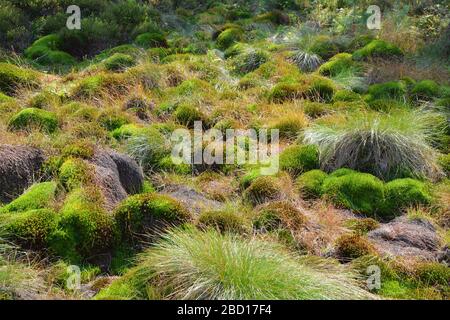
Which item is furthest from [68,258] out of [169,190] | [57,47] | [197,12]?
[197,12]

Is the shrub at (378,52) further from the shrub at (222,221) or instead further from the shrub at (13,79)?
the shrub at (222,221)

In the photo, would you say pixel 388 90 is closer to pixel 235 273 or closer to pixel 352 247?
pixel 352 247

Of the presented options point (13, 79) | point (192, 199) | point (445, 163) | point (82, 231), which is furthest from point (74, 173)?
point (445, 163)

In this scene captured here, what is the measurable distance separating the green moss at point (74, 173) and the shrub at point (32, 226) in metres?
0.67

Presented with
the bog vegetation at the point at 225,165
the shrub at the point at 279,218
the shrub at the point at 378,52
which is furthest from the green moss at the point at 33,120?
the shrub at the point at 378,52

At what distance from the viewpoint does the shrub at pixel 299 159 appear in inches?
302

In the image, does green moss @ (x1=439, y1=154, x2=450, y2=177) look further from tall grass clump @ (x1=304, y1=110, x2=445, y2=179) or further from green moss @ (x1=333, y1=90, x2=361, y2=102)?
green moss @ (x1=333, y1=90, x2=361, y2=102)

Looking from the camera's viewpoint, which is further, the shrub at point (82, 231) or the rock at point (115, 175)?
the rock at point (115, 175)

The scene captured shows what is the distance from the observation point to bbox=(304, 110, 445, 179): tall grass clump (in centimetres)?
747

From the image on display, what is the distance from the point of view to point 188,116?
9.18 meters

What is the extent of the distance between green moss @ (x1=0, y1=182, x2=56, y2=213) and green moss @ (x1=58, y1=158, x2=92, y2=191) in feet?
0.55

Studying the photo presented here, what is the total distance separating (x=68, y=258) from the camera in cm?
552

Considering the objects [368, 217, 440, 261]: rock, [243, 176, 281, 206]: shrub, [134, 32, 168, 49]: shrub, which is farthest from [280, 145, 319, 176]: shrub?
[134, 32, 168, 49]: shrub

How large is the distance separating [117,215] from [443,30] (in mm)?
9375
